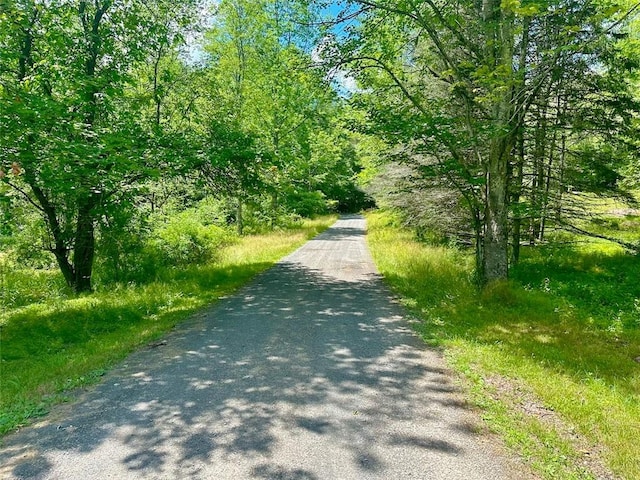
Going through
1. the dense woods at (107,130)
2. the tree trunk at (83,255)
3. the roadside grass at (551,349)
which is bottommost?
the roadside grass at (551,349)

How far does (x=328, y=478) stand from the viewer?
9.47ft

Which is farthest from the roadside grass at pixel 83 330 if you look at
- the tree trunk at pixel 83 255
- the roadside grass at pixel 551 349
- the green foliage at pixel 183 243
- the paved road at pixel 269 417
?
the roadside grass at pixel 551 349

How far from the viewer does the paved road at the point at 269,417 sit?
3.04 metres

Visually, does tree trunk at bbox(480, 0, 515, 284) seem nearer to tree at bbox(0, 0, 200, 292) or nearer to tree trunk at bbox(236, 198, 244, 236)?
tree at bbox(0, 0, 200, 292)

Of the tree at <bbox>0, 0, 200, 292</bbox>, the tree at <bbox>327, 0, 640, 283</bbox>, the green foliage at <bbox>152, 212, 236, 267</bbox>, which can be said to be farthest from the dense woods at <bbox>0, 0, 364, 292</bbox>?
the tree at <bbox>327, 0, 640, 283</bbox>

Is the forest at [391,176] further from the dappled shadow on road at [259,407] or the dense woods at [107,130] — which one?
the dappled shadow on road at [259,407]

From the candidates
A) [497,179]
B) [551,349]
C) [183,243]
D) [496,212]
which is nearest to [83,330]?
[183,243]

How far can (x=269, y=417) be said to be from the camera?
375 centimetres

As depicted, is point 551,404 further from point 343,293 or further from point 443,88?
point 443,88

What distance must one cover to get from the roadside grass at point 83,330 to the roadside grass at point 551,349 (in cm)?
451

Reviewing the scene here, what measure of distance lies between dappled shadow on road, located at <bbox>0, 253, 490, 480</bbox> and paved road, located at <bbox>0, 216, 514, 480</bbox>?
0.01 metres

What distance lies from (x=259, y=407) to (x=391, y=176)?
11.4 metres

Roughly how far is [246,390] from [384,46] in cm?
856

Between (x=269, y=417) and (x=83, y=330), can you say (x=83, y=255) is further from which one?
(x=269, y=417)
